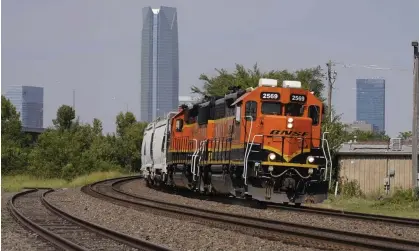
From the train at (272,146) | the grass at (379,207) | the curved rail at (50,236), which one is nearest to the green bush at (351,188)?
the grass at (379,207)


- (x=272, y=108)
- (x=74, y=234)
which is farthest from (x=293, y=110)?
(x=74, y=234)

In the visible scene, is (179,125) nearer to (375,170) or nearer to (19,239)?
(375,170)

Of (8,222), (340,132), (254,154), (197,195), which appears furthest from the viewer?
(340,132)

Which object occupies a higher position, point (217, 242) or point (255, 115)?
point (255, 115)

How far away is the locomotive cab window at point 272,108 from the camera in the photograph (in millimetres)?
19125

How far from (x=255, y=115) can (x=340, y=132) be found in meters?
17.3

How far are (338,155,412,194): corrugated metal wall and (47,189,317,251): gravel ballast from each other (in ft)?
54.9

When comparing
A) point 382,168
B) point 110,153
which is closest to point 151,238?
point 382,168

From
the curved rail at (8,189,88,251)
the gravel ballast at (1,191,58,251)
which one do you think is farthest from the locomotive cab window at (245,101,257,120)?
the gravel ballast at (1,191,58,251)

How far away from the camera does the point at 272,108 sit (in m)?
19.2

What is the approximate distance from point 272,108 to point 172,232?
7152 mm

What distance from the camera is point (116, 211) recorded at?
→ 18.5 metres

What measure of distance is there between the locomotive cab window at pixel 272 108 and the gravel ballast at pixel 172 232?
15.2ft

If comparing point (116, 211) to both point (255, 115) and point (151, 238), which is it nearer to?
point (255, 115)
